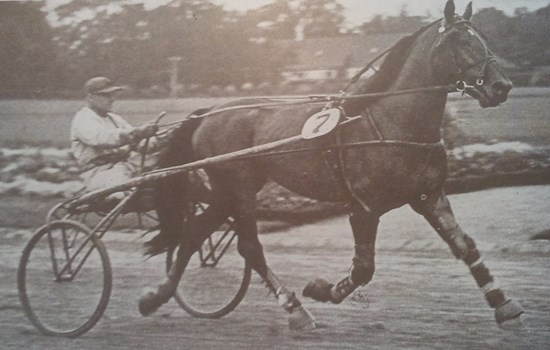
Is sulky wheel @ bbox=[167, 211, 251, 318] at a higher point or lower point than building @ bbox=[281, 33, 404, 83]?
lower

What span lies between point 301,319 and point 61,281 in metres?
1.35

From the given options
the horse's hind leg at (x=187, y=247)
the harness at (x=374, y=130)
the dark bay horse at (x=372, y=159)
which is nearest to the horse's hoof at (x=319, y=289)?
the dark bay horse at (x=372, y=159)

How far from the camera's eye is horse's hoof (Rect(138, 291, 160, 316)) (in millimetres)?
3666

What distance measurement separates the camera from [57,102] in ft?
12.6

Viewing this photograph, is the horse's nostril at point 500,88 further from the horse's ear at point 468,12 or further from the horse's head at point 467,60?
the horse's ear at point 468,12

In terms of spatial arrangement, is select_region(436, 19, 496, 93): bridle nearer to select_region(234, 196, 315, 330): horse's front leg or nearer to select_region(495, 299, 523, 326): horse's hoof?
select_region(495, 299, 523, 326): horse's hoof

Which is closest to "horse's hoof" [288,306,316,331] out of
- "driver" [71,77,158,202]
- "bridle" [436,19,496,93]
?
"driver" [71,77,158,202]

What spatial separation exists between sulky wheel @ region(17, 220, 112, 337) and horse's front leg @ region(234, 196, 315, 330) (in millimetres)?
787

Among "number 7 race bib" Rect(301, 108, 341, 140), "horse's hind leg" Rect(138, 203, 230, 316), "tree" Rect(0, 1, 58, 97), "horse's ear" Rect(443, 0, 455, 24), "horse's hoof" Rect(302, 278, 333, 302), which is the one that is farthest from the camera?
"tree" Rect(0, 1, 58, 97)

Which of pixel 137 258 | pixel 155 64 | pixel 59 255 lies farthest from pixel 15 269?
pixel 155 64

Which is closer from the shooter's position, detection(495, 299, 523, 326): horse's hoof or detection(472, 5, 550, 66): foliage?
detection(495, 299, 523, 326): horse's hoof

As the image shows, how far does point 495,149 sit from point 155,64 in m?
1.89

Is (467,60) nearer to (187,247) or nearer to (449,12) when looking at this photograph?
(449,12)

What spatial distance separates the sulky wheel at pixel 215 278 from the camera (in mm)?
3645
